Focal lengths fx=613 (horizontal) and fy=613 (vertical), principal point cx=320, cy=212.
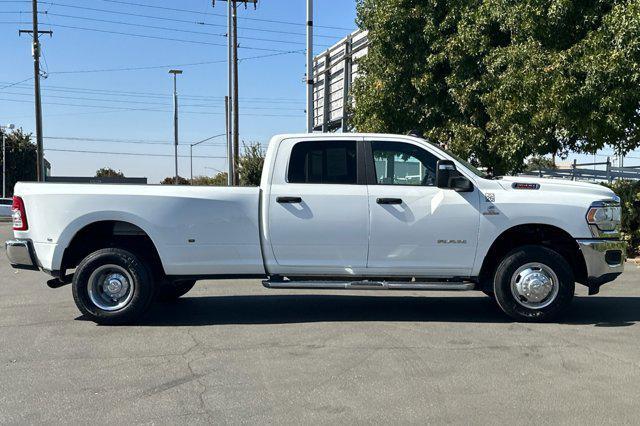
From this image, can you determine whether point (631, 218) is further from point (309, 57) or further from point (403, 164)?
point (309, 57)

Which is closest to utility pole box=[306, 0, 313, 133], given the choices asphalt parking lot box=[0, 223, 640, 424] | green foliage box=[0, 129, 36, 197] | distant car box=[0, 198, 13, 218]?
asphalt parking lot box=[0, 223, 640, 424]

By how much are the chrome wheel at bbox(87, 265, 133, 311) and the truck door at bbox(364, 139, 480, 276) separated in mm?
2712

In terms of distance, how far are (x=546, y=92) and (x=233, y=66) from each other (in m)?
21.9

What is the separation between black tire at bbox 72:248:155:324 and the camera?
22.2 feet

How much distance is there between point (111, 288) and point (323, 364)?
2.82 metres

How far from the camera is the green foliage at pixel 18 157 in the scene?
197ft

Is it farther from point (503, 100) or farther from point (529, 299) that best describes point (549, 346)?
point (503, 100)

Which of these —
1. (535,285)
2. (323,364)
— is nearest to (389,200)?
(535,285)

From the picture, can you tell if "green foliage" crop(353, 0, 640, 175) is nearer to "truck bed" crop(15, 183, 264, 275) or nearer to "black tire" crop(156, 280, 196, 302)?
"truck bed" crop(15, 183, 264, 275)

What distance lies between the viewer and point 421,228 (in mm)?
6676

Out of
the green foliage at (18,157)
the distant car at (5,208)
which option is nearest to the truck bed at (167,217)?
the distant car at (5,208)

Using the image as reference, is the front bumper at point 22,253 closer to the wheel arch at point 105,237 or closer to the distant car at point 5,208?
the wheel arch at point 105,237

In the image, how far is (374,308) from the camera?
25.6 ft

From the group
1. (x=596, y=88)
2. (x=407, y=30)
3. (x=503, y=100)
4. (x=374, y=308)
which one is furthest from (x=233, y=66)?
(x=374, y=308)
